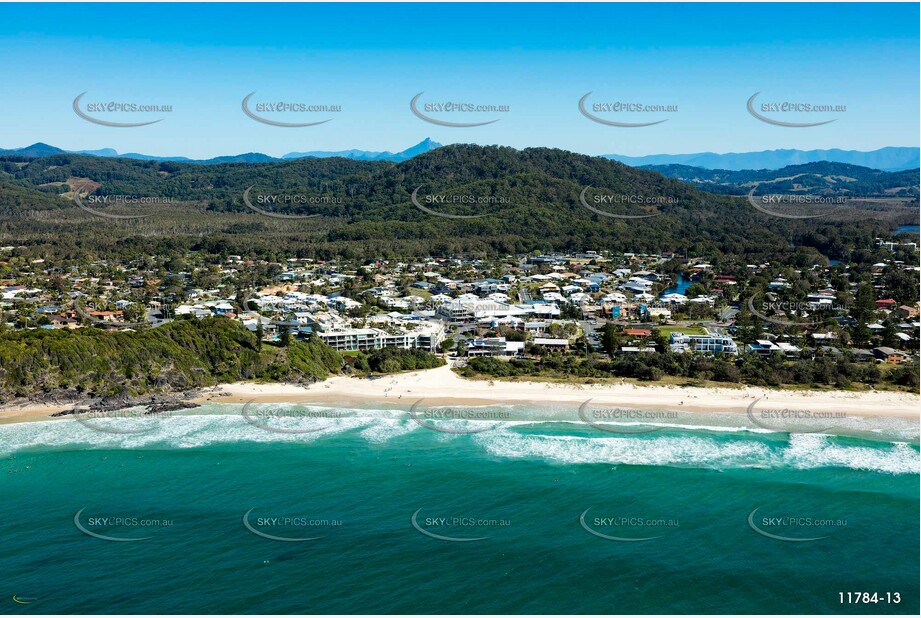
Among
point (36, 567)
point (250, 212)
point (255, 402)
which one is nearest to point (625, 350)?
point (255, 402)

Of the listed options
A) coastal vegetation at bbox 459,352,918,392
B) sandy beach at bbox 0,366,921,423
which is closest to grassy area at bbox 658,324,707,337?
coastal vegetation at bbox 459,352,918,392

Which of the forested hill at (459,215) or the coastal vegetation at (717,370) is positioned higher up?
the forested hill at (459,215)

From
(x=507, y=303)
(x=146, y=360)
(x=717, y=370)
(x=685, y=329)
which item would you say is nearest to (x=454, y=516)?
(x=717, y=370)

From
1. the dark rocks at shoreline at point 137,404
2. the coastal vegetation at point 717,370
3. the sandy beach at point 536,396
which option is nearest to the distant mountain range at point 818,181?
the coastal vegetation at point 717,370

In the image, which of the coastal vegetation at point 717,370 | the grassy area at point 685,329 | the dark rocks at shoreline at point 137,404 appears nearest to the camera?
the dark rocks at shoreline at point 137,404

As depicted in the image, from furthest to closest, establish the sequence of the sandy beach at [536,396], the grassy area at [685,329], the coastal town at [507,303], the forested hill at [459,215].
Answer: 1. the forested hill at [459,215]
2. the grassy area at [685,329]
3. the coastal town at [507,303]
4. the sandy beach at [536,396]

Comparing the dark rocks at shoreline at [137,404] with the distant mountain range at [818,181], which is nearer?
the dark rocks at shoreline at [137,404]

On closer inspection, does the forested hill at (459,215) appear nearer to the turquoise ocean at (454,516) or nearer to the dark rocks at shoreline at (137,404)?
the dark rocks at shoreline at (137,404)

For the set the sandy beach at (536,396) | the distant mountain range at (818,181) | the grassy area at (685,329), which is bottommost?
the sandy beach at (536,396)
